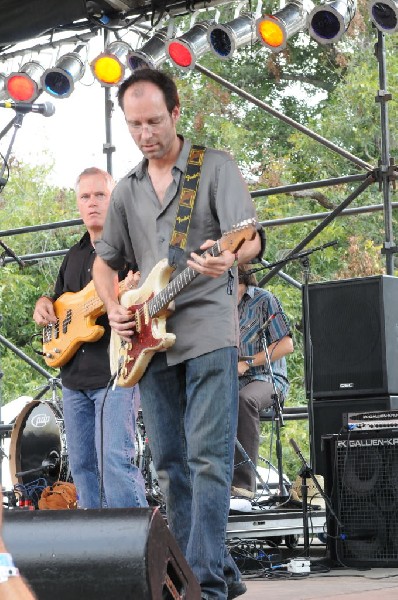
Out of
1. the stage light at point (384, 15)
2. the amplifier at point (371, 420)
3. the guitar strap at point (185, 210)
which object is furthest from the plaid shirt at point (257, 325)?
the guitar strap at point (185, 210)

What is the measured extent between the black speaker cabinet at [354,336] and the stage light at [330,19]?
6.11ft

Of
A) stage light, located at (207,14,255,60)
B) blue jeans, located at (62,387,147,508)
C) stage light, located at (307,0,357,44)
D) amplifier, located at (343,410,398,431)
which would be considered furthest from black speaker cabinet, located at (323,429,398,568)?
stage light, located at (207,14,255,60)

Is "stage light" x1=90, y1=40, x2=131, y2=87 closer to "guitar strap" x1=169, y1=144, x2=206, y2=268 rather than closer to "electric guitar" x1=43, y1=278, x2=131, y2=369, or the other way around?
"electric guitar" x1=43, y1=278, x2=131, y2=369

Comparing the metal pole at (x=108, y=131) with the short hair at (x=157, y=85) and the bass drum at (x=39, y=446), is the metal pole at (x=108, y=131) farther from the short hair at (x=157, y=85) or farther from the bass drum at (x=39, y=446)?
the short hair at (x=157, y=85)

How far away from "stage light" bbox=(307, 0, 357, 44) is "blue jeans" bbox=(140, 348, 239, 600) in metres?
3.72

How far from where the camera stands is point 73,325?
4.98m

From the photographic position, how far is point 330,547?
5.27 m

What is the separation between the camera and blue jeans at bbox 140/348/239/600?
3.47 metres

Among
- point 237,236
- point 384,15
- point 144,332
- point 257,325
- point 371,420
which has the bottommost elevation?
point 371,420

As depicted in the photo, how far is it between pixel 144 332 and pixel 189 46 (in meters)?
4.07

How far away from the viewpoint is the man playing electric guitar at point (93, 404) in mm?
4430

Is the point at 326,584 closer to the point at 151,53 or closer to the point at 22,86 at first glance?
A: the point at 151,53

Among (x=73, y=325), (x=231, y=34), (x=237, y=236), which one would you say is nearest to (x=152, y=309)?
(x=237, y=236)

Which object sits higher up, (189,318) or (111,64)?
(111,64)
